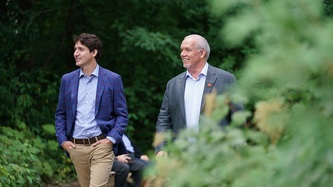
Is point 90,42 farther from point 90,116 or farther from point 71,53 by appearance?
point 71,53

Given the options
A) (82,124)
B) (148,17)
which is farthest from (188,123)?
(148,17)

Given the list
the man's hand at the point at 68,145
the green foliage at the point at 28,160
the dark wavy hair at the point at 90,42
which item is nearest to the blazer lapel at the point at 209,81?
the dark wavy hair at the point at 90,42

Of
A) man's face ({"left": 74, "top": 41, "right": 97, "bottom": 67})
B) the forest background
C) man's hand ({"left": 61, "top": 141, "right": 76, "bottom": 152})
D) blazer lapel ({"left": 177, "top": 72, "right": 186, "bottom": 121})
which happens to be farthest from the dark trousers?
blazer lapel ({"left": 177, "top": 72, "right": 186, "bottom": 121})

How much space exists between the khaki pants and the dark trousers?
2.36 metres

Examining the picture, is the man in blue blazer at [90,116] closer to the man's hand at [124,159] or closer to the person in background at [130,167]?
the person in background at [130,167]

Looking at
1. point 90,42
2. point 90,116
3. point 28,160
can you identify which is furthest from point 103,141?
point 28,160

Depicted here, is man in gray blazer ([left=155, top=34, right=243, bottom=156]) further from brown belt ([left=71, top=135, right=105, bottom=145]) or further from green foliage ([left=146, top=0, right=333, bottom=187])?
green foliage ([left=146, top=0, right=333, bottom=187])

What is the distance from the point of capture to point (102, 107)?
8.09 meters

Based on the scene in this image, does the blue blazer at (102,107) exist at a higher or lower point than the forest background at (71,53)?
lower

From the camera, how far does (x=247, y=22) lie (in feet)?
9.09

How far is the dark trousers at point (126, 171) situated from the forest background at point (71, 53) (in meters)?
1.58

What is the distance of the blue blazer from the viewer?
8078mm

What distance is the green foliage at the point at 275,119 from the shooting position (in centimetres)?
273

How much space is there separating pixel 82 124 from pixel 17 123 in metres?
5.49
